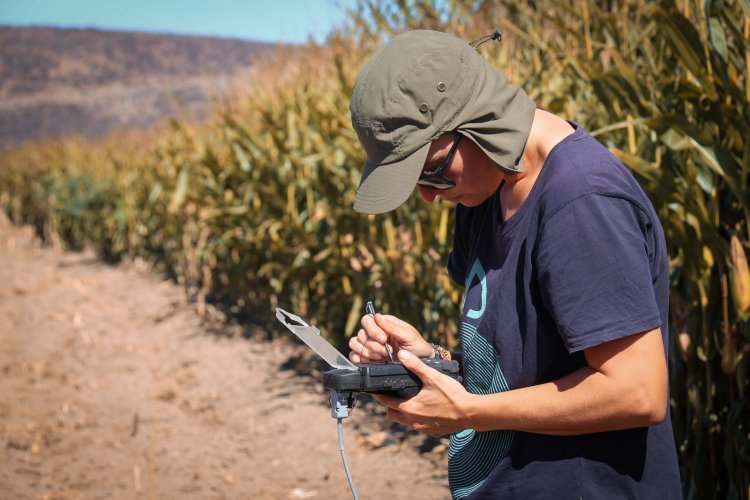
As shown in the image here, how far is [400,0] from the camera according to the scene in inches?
198

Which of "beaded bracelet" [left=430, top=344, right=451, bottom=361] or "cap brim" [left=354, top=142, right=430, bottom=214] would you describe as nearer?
"cap brim" [left=354, top=142, right=430, bottom=214]

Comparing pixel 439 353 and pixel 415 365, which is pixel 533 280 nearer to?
pixel 415 365

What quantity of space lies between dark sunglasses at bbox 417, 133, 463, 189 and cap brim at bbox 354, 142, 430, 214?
0.15 feet

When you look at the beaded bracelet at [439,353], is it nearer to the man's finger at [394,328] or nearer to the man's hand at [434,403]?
the man's finger at [394,328]

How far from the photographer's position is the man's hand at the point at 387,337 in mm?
1471

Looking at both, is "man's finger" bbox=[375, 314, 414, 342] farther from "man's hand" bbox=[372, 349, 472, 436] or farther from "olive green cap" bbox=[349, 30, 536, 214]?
"olive green cap" bbox=[349, 30, 536, 214]

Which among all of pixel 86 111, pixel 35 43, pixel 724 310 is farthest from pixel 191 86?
pixel 724 310

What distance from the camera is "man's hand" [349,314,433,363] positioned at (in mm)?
1471

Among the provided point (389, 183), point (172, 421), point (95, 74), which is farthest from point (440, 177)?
point (95, 74)

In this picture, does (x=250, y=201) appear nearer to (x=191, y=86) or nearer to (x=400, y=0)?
(x=400, y=0)

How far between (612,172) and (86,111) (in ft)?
Answer: 185

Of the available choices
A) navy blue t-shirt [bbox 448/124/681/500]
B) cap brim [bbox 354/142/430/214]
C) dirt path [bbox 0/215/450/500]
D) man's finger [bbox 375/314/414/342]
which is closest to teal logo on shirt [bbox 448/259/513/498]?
navy blue t-shirt [bbox 448/124/681/500]

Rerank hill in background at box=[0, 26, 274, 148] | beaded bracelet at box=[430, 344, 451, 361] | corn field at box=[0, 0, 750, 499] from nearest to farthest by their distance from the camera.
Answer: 1. beaded bracelet at box=[430, 344, 451, 361]
2. corn field at box=[0, 0, 750, 499]
3. hill in background at box=[0, 26, 274, 148]

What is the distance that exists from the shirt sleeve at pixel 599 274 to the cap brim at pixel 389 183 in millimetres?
256
